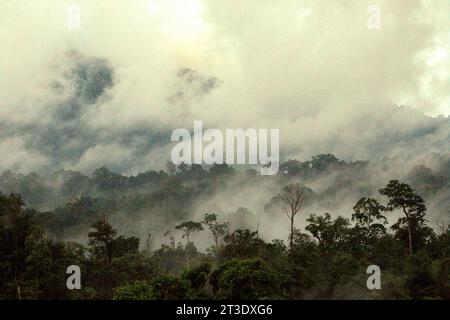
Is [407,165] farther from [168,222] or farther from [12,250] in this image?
[12,250]

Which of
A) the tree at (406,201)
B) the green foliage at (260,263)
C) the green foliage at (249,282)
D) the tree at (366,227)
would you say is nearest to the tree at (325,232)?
the green foliage at (260,263)

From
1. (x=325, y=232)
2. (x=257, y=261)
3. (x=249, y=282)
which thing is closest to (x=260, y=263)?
(x=257, y=261)

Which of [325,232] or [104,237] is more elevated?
[325,232]

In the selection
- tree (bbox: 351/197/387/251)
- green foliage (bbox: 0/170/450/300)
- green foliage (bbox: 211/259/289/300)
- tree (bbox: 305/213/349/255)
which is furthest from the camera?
tree (bbox: 351/197/387/251)

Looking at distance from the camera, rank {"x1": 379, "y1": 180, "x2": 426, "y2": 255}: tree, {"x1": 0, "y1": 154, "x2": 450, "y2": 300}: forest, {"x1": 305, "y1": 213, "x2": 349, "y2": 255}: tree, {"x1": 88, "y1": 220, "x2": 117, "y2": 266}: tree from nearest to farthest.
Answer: {"x1": 0, "y1": 154, "x2": 450, "y2": 300}: forest → {"x1": 305, "y1": 213, "x2": 349, "y2": 255}: tree → {"x1": 88, "y1": 220, "x2": 117, "y2": 266}: tree → {"x1": 379, "y1": 180, "x2": 426, "y2": 255}: tree

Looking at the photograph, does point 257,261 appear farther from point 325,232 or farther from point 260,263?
point 325,232

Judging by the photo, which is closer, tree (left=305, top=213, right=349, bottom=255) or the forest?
the forest

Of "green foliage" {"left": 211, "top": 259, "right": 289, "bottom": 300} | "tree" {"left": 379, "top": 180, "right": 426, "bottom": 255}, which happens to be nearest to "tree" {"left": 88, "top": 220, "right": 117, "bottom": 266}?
"green foliage" {"left": 211, "top": 259, "right": 289, "bottom": 300}

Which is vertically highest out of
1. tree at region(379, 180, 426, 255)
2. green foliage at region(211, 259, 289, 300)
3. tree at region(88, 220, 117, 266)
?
tree at region(379, 180, 426, 255)

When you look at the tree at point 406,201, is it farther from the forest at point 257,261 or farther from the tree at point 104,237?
the tree at point 104,237

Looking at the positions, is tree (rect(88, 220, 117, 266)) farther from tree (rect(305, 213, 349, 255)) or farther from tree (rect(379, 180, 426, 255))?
tree (rect(379, 180, 426, 255))

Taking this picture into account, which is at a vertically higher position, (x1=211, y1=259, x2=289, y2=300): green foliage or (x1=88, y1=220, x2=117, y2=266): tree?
(x1=88, y1=220, x2=117, y2=266): tree

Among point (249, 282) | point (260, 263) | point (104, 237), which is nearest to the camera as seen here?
point (249, 282)
